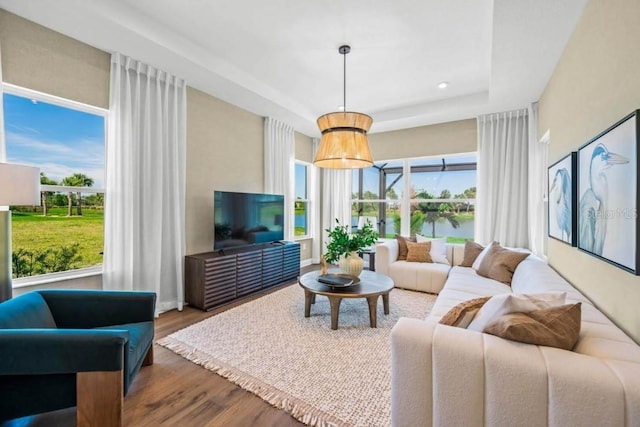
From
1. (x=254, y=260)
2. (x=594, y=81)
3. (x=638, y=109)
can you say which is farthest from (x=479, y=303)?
(x=254, y=260)

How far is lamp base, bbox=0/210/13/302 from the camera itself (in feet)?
5.98

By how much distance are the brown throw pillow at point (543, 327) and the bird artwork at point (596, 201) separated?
67 cm

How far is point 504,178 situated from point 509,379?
13.2ft

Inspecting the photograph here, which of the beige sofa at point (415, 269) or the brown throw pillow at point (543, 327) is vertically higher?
the brown throw pillow at point (543, 327)

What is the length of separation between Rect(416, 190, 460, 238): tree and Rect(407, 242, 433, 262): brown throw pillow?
0.88 metres

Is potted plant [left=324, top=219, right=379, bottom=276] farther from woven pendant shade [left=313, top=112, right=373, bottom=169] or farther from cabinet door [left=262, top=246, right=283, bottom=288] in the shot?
cabinet door [left=262, top=246, right=283, bottom=288]

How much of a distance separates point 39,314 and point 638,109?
3432 millimetres

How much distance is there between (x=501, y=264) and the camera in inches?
131

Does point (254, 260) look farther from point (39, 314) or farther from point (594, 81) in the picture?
point (594, 81)

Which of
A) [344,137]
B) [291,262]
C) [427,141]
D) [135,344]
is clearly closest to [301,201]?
[291,262]

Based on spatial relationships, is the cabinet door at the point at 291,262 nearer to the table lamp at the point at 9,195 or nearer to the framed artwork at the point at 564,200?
the table lamp at the point at 9,195

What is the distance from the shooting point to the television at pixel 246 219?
3.70 metres

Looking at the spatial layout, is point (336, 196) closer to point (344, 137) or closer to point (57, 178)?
point (344, 137)

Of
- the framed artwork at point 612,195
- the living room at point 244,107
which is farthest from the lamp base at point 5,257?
the framed artwork at point 612,195
